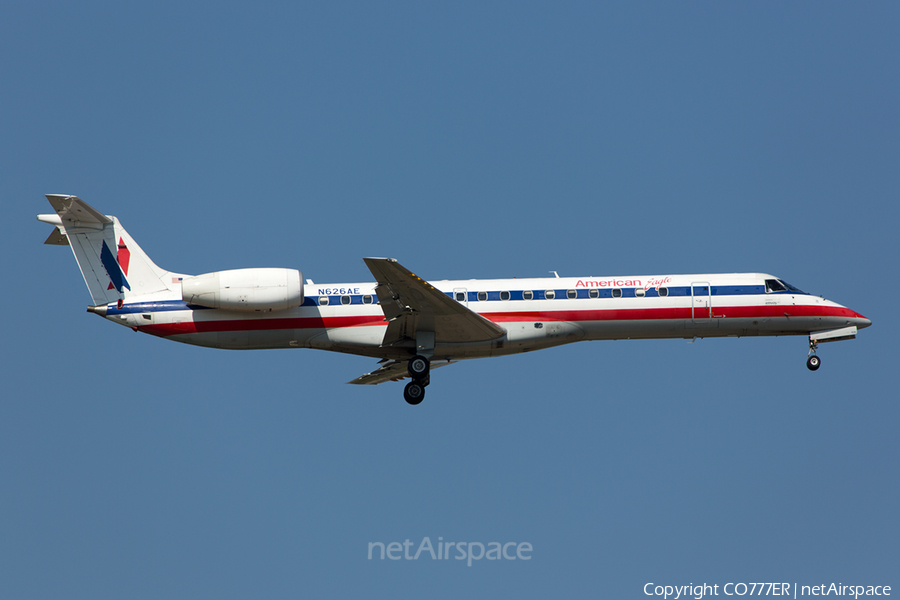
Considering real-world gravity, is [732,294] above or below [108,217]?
below

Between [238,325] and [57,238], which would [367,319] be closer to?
[238,325]

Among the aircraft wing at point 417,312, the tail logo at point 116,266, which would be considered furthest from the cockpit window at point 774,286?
the tail logo at point 116,266

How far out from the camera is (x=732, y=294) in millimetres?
25219

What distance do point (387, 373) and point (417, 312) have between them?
16.7ft

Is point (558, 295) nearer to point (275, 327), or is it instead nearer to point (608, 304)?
point (608, 304)

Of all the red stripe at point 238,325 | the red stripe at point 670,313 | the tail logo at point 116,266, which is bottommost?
the red stripe at point 238,325

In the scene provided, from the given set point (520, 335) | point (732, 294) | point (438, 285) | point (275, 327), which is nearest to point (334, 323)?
point (275, 327)

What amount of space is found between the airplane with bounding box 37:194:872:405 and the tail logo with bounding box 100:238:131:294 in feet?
0.09

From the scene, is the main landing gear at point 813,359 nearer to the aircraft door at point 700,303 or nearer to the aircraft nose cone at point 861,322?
the aircraft nose cone at point 861,322

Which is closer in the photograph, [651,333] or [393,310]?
[393,310]

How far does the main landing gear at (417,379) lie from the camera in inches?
939

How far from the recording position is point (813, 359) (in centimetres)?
2570

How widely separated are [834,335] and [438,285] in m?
12.0

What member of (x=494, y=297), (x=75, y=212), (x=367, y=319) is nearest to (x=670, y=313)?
(x=494, y=297)
